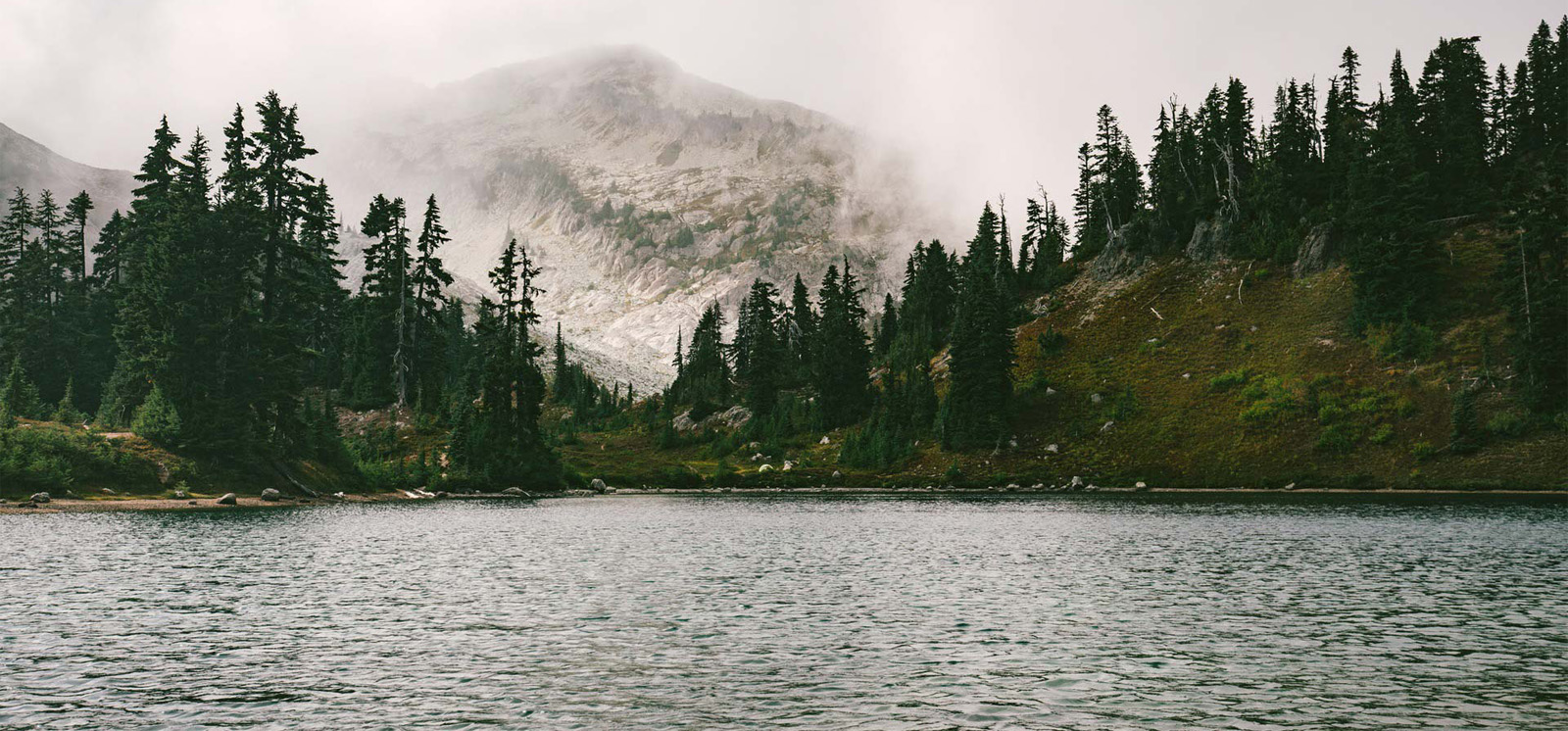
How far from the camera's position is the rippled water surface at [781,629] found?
17.4 metres

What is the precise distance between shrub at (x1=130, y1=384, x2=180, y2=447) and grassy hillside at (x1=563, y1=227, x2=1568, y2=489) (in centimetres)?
5705

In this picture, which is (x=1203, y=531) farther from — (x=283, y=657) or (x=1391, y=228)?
(x=1391, y=228)

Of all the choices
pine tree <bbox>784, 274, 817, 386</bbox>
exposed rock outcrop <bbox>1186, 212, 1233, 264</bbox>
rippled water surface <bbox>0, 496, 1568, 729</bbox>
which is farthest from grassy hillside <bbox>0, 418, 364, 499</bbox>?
exposed rock outcrop <bbox>1186, 212, 1233, 264</bbox>

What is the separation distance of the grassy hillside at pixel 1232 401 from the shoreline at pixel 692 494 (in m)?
1.61

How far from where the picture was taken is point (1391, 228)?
4313 inches

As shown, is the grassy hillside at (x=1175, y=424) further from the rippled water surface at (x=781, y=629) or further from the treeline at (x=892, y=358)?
the rippled water surface at (x=781, y=629)

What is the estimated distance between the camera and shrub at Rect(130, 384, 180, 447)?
71.4 meters

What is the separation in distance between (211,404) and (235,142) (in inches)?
1257

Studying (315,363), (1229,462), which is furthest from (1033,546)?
(315,363)

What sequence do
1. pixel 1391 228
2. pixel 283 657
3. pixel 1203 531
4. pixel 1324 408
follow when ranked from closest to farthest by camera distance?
pixel 283 657, pixel 1203 531, pixel 1324 408, pixel 1391 228

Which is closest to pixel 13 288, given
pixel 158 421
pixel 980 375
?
pixel 158 421

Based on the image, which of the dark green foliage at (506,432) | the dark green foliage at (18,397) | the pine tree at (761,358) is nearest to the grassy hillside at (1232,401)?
the pine tree at (761,358)

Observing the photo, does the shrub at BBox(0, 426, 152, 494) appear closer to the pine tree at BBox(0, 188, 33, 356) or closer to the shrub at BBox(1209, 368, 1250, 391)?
the pine tree at BBox(0, 188, 33, 356)

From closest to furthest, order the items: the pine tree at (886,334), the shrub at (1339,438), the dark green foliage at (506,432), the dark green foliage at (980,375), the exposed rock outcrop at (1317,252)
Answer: the shrub at (1339,438) → the dark green foliage at (506,432) → the dark green foliage at (980,375) → the exposed rock outcrop at (1317,252) → the pine tree at (886,334)
